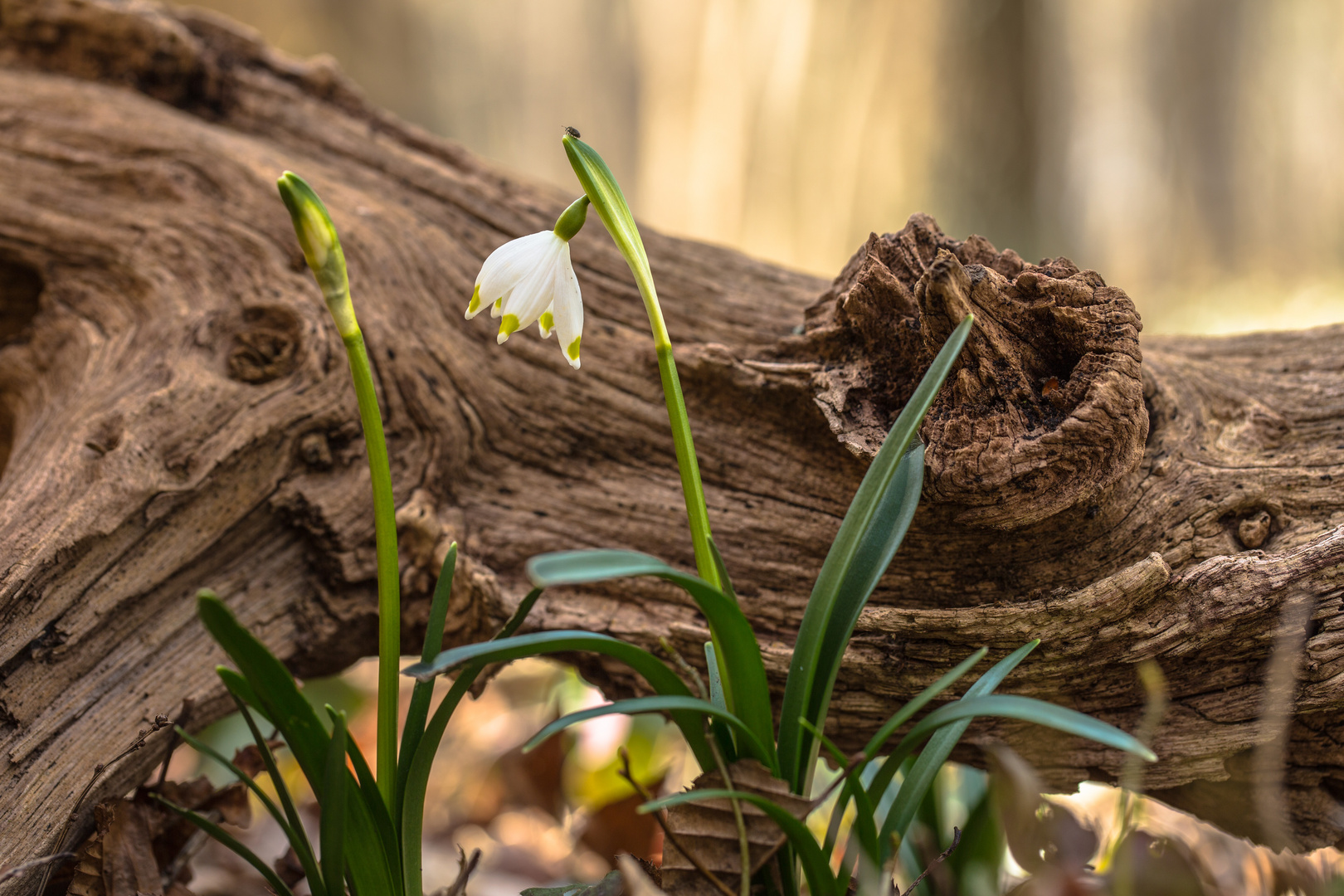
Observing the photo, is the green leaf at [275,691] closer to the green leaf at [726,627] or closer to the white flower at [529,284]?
the green leaf at [726,627]

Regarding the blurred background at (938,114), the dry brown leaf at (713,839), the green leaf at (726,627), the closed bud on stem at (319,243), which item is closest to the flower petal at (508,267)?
the closed bud on stem at (319,243)

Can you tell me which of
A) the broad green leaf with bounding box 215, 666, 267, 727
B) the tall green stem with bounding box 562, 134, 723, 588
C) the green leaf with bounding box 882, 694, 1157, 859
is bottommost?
the green leaf with bounding box 882, 694, 1157, 859

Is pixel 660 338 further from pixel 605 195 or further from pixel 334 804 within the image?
pixel 334 804

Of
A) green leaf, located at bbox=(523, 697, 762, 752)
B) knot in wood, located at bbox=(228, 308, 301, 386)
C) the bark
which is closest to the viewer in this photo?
green leaf, located at bbox=(523, 697, 762, 752)

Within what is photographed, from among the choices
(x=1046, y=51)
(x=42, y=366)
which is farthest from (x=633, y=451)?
(x=1046, y=51)

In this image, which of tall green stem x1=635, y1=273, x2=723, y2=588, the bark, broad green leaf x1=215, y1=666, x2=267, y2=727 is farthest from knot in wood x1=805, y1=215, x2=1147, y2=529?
broad green leaf x1=215, y1=666, x2=267, y2=727

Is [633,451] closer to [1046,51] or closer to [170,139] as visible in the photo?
[170,139]

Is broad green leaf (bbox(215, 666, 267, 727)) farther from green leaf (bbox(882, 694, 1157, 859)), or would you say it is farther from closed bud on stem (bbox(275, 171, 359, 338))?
green leaf (bbox(882, 694, 1157, 859))
